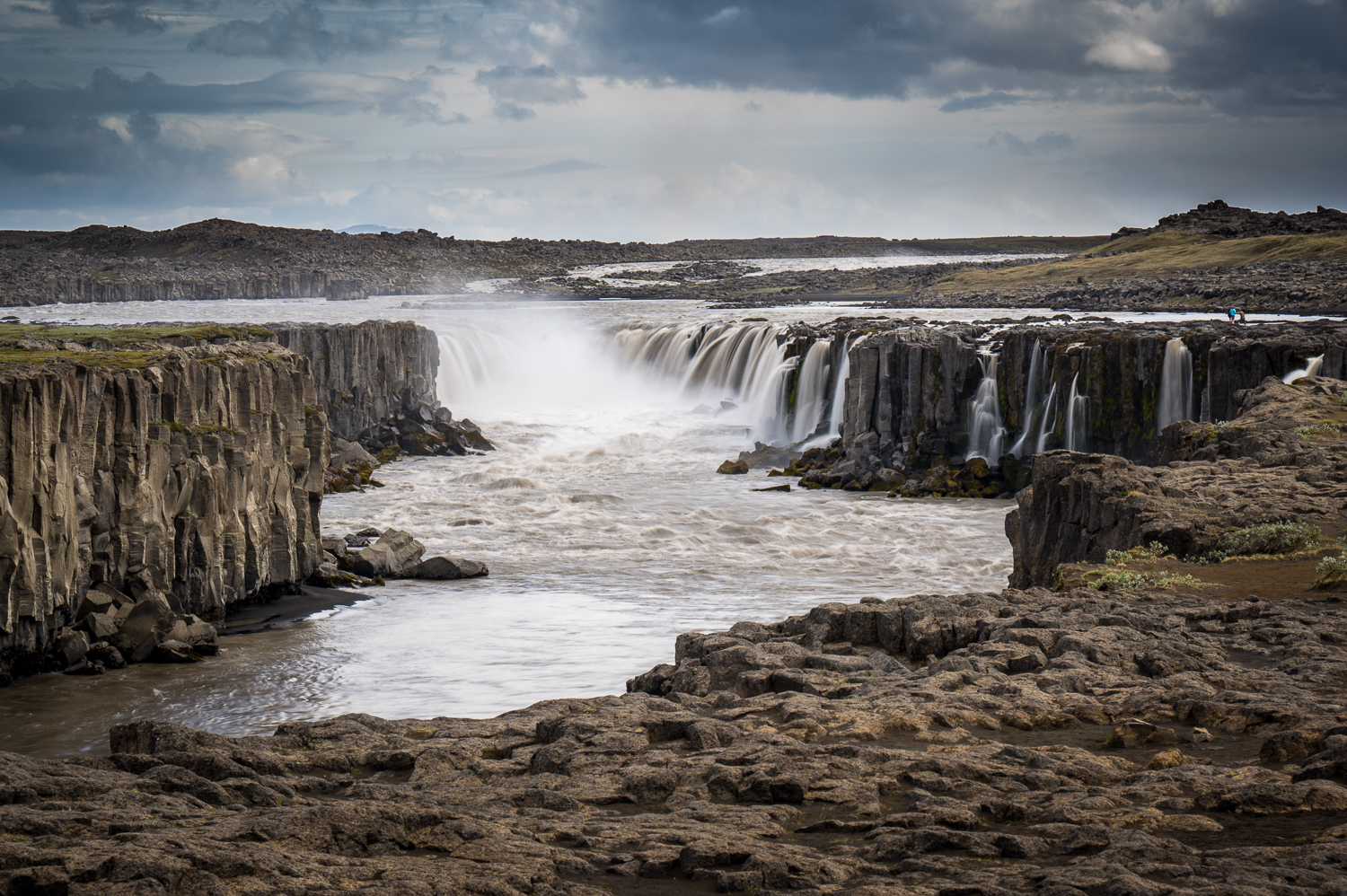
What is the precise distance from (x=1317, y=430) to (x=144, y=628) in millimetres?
21887

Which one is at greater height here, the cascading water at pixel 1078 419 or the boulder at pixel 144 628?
the cascading water at pixel 1078 419

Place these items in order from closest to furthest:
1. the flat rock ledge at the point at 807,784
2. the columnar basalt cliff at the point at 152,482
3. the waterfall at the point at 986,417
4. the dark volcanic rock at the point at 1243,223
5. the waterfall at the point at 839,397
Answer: the flat rock ledge at the point at 807,784 < the columnar basalt cliff at the point at 152,482 < the waterfall at the point at 986,417 < the waterfall at the point at 839,397 < the dark volcanic rock at the point at 1243,223

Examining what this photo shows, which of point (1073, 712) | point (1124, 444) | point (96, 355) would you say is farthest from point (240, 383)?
point (1124, 444)

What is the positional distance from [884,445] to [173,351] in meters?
26.0

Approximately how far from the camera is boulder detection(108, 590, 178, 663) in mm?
19922

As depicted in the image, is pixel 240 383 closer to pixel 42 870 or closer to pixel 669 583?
pixel 669 583

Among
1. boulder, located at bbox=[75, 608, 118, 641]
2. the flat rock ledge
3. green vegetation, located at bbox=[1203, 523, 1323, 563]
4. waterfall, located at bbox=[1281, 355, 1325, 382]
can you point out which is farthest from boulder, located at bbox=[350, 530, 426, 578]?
waterfall, located at bbox=[1281, 355, 1325, 382]

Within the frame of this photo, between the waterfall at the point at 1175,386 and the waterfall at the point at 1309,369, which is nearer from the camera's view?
the waterfall at the point at 1309,369

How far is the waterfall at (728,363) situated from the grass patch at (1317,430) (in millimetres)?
27969

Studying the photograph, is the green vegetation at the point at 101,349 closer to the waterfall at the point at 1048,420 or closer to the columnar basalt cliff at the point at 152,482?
the columnar basalt cliff at the point at 152,482

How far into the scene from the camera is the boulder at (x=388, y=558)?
27594 millimetres

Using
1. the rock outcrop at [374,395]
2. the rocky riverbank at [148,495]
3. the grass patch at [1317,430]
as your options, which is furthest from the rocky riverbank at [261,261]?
the grass patch at [1317,430]

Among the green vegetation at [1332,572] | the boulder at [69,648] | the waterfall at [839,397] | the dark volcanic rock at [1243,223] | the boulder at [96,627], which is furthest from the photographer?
the dark volcanic rock at [1243,223]

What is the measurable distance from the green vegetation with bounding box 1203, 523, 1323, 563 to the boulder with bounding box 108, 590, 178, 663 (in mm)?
16726
